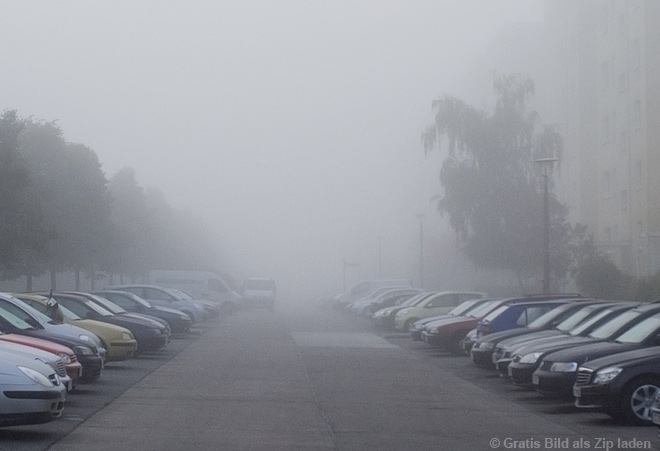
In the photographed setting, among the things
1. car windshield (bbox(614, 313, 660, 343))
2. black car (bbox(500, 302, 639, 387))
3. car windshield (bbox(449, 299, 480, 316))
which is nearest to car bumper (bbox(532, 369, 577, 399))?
black car (bbox(500, 302, 639, 387))

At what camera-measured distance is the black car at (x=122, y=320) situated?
2514 cm

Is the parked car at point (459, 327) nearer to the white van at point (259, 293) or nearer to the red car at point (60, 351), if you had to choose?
the red car at point (60, 351)

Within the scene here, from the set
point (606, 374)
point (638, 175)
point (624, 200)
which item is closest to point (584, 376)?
point (606, 374)

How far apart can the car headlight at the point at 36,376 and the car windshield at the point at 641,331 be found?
8.38 m

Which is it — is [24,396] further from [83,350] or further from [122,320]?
[122,320]

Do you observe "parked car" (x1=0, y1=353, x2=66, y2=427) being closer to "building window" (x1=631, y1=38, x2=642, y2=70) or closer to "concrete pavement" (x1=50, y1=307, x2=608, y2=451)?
"concrete pavement" (x1=50, y1=307, x2=608, y2=451)

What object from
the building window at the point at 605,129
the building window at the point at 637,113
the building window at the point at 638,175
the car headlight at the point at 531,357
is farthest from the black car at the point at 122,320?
the building window at the point at 605,129

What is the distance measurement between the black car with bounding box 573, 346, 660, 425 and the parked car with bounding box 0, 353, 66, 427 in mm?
6785

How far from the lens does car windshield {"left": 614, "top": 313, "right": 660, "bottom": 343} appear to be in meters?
15.7

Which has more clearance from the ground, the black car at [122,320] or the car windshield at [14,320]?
the car windshield at [14,320]

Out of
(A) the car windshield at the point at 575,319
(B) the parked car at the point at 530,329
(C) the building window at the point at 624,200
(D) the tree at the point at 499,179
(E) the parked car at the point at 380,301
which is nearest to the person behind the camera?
(A) the car windshield at the point at 575,319

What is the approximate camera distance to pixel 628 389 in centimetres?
1397

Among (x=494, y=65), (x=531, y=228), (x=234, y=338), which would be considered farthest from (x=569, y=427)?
(x=494, y=65)

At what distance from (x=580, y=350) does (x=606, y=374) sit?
80.5 inches
